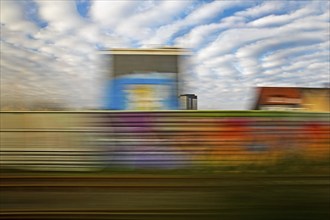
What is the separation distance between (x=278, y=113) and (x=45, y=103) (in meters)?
Result: 6.70

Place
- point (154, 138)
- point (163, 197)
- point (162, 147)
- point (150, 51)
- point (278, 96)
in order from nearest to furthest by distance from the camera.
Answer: point (163, 197) → point (162, 147) → point (154, 138) → point (150, 51) → point (278, 96)

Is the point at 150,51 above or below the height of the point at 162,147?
above

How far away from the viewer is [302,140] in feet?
35.9

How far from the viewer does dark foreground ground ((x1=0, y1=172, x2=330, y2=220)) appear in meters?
5.45

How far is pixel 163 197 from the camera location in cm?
684

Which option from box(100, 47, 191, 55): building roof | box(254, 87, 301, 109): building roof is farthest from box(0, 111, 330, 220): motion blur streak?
box(254, 87, 301, 109): building roof

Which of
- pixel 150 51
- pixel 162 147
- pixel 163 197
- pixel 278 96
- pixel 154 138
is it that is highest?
pixel 150 51

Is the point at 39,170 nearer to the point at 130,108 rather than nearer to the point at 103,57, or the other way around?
the point at 130,108

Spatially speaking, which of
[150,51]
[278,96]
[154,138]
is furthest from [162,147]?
[278,96]

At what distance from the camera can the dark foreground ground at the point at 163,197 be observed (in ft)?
17.9


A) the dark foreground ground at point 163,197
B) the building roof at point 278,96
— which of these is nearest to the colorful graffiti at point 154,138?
the dark foreground ground at point 163,197

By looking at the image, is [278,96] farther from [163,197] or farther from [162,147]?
[163,197]

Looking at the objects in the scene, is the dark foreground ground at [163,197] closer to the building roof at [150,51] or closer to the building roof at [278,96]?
the building roof at [150,51]

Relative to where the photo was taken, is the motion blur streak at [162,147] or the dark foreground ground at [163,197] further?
the motion blur streak at [162,147]
